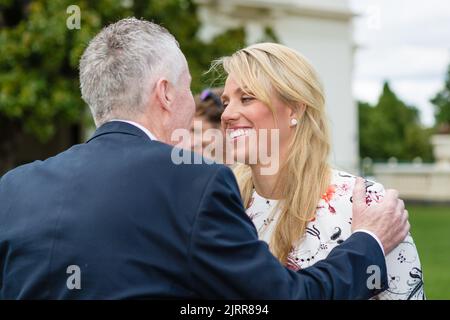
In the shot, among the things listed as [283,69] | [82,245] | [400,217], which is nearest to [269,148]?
[283,69]

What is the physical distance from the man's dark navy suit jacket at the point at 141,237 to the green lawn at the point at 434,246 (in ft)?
22.9

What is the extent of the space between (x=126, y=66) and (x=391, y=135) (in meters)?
55.3

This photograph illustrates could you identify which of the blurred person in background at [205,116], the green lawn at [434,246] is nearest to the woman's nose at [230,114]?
the blurred person in background at [205,116]

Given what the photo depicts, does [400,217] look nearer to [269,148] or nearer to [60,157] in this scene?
[269,148]

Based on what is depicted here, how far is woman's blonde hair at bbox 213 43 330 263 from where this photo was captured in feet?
9.38

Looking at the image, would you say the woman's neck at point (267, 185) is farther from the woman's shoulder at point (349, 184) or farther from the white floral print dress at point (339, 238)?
the woman's shoulder at point (349, 184)

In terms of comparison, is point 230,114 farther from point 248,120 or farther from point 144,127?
point 144,127

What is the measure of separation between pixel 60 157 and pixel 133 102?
30 centimetres

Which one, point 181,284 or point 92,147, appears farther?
point 92,147

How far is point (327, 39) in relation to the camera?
24016 millimetres

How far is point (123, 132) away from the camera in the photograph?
2.36 m

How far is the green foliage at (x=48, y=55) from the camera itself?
12.5 metres

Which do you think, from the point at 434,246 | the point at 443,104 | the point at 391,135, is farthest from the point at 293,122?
the point at 391,135

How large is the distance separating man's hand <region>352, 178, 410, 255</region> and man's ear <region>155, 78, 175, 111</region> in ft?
2.58
